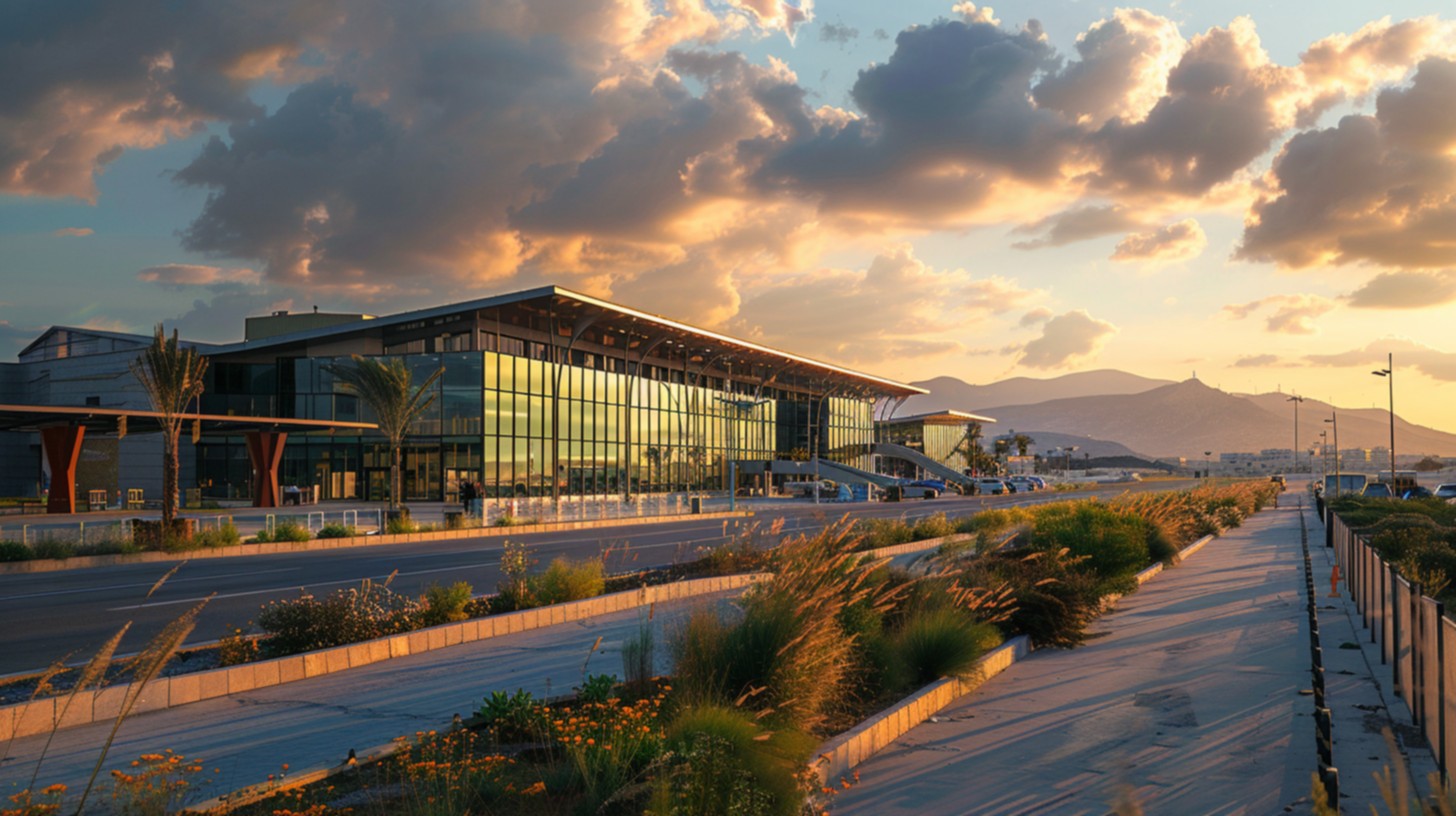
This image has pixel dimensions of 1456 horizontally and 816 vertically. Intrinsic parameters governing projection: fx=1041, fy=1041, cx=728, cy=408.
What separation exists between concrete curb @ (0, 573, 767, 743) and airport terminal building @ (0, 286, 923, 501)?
120ft

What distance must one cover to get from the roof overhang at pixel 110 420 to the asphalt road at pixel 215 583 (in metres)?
8.28

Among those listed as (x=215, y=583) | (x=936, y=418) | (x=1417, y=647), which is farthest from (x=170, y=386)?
(x=936, y=418)

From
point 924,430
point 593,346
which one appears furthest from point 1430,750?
→ point 924,430

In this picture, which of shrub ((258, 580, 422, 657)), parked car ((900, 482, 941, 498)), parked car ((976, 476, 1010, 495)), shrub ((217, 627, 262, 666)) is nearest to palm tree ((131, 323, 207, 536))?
shrub ((258, 580, 422, 657))

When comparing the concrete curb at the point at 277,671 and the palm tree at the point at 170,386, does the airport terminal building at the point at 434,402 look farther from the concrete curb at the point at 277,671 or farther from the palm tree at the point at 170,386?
the concrete curb at the point at 277,671

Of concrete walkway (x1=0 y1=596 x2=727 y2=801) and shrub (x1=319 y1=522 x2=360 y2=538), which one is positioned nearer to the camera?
concrete walkway (x1=0 y1=596 x2=727 y2=801)

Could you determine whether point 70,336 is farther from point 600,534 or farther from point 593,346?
point 600,534

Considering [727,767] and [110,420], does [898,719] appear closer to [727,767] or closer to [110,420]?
[727,767]

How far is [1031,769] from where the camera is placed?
741cm

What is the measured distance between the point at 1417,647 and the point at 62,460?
4372 cm

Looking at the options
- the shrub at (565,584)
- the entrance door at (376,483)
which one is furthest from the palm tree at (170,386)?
the entrance door at (376,483)

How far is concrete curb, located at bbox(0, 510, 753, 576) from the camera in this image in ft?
73.4

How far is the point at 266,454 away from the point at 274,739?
43840mm

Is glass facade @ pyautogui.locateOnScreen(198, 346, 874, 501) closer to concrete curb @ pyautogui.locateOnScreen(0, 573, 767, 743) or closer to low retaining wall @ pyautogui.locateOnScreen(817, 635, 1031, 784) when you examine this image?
concrete curb @ pyautogui.locateOnScreen(0, 573, 767, 743)
